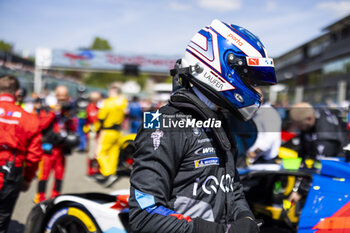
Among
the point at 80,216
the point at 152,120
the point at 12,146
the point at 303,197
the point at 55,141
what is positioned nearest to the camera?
the point at 152,120

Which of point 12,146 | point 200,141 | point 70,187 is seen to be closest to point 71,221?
point 12,146

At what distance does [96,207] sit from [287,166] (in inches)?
64.8

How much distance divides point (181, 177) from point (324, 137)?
267cm

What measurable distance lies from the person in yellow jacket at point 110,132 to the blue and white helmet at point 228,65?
486 cm

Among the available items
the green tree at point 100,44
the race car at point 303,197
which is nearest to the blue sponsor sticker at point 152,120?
the race car at point 303,197

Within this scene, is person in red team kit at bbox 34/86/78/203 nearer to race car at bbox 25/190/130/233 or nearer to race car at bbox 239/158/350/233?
race car at bbox 25/190/130/233

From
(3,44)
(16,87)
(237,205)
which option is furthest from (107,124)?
(3,44)

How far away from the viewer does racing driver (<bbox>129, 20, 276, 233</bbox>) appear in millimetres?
1310

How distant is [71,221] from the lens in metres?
2.15

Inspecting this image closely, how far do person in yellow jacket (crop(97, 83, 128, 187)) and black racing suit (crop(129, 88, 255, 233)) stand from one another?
490cm

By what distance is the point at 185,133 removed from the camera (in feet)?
4.75

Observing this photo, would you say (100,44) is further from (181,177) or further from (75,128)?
(181,177)

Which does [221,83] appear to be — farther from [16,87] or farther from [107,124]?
[107,124]

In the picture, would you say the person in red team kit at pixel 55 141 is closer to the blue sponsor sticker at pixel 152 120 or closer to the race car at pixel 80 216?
the race car at pixel 80 216
